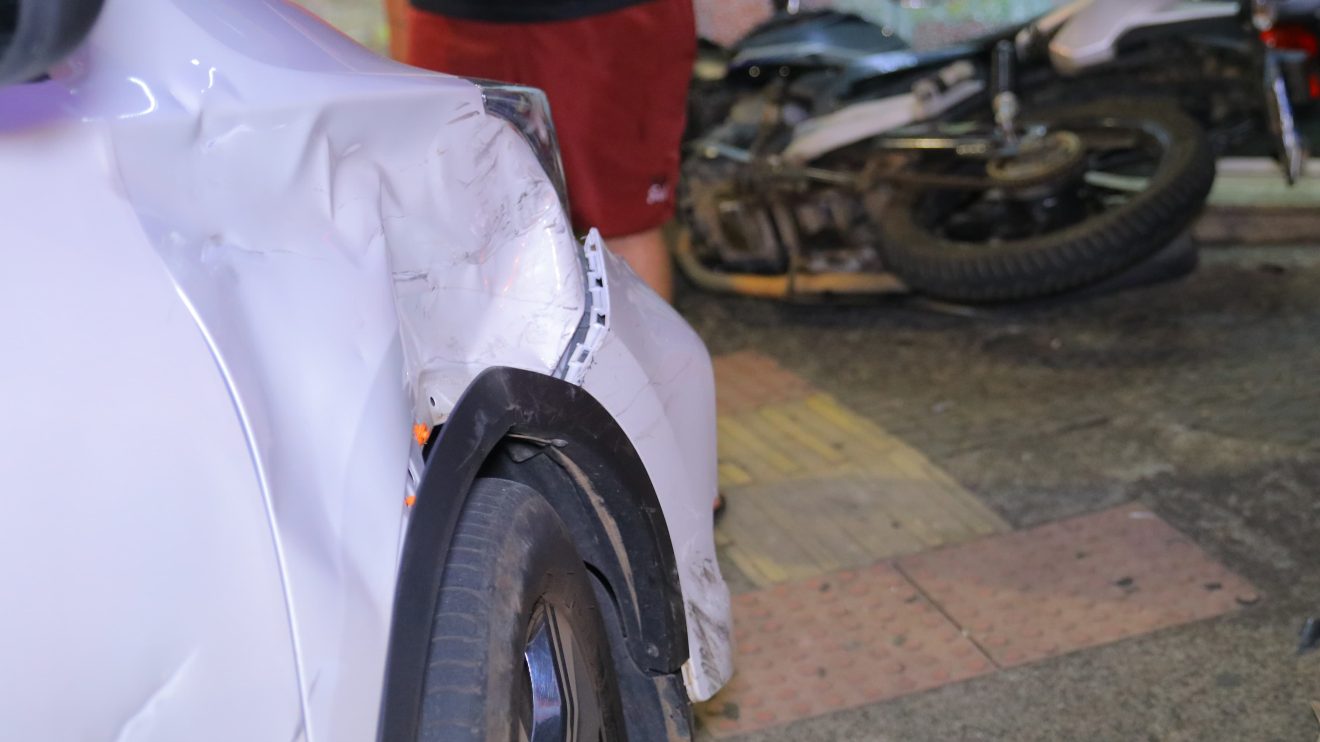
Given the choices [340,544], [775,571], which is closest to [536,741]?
[340,544]

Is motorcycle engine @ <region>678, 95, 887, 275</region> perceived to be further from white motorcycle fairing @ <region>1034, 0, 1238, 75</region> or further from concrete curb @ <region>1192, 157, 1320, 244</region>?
concrete curb @ <region>1192, 157, 1320, 244</region>

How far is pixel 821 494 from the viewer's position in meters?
3.51

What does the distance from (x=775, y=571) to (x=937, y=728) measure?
72 cm

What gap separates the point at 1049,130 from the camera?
4.54m

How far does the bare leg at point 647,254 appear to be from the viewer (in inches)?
127

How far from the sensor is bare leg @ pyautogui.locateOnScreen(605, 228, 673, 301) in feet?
10.6

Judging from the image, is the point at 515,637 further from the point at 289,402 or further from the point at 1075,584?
the point at 1075,584

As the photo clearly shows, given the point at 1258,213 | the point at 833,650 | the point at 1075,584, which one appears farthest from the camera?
the point at 1258,213

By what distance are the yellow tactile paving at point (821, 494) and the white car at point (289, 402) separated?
1447 mm

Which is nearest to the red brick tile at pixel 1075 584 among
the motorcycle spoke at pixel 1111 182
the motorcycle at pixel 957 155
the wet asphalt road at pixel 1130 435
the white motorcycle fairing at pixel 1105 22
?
the wet asphalt road at pixel 1130 435

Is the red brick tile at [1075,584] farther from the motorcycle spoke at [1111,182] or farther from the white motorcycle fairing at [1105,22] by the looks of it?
the white motorcycle fairing at [1105,22]

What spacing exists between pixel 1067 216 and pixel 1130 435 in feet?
4.00

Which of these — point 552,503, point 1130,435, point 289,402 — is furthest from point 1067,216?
point 289,402

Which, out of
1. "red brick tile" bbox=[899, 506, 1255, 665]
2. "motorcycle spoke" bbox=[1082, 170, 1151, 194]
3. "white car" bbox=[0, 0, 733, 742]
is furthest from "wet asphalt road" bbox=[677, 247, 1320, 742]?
"white car" bbox=[0, 0, 733, 742]
